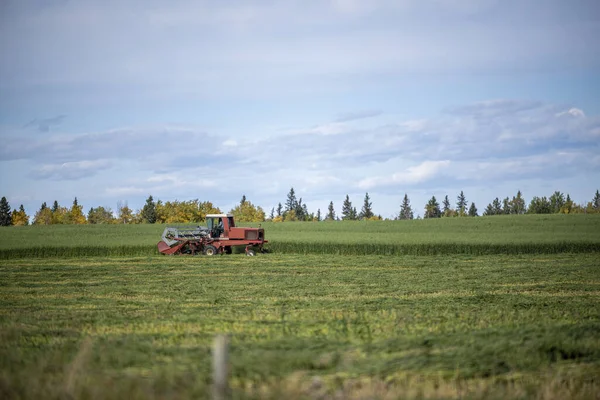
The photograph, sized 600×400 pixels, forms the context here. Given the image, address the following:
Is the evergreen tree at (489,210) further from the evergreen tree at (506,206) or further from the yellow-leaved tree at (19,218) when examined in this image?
the yellow-leaved tree at (19,218)

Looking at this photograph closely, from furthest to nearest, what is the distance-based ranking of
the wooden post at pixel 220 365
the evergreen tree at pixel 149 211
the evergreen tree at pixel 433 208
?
1. the evergreen tree at pixel 433 208
2. the evergreen tree at pixel 149 211
3. the wooden post at pixel 220 365

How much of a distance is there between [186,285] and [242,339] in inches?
458

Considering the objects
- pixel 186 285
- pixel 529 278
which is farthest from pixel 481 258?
pixel 186 285

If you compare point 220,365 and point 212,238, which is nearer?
point 220,365

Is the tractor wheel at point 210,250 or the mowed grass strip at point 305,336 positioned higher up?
the tractor wheel at point 210,250

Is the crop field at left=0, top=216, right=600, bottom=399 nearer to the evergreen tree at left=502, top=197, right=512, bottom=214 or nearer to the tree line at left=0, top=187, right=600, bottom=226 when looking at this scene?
the tree line at left=0, top=187, right=600, bottom=226

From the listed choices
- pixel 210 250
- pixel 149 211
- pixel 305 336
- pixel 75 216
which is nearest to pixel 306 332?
pixel 305 336

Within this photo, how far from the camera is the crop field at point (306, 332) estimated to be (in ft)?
25.2

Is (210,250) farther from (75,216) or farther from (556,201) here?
(556,201)

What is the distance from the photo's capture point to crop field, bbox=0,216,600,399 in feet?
25.2

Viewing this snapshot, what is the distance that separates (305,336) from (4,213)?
13034 centimetres

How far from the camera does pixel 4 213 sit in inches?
5049

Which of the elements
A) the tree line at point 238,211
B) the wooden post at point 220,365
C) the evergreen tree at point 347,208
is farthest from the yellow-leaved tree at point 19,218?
the wooden post at point 220,365

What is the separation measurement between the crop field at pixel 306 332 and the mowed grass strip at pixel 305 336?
0.09ft
